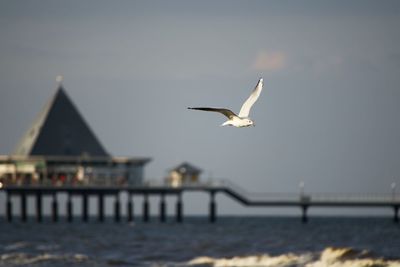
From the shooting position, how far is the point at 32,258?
63375 millimetres

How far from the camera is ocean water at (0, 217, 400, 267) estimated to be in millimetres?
61188

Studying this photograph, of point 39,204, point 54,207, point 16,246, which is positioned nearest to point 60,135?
point 39,204

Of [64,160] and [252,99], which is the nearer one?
[252,99]

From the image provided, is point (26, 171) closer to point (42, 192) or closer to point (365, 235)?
point (42, 192)

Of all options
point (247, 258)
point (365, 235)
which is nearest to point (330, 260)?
point (247, 258)

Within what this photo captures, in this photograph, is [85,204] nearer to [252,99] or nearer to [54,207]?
[54,207]

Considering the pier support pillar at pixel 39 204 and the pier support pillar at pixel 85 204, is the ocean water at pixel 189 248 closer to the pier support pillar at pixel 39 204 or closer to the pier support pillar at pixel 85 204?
the pier support pillar at pixel 39 204

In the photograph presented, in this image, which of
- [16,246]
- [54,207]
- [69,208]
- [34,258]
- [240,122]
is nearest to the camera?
[240,122]

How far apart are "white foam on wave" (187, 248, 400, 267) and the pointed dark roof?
175ft

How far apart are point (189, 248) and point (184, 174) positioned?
42586mm

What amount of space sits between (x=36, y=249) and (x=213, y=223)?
47.1 metres

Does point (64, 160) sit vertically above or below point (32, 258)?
above

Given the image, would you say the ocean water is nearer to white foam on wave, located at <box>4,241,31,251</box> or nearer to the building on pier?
white foam on wave, located at <box>4,241,31,251</box>

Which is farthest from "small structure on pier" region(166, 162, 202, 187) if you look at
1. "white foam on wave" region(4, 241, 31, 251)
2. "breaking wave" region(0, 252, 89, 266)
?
"breaking wave" region(0, 252, 89, 266)
